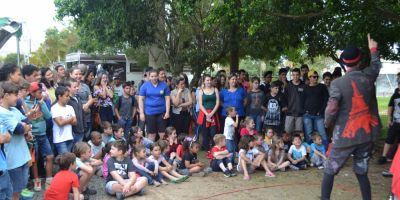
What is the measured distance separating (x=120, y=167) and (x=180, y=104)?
307 centimetres

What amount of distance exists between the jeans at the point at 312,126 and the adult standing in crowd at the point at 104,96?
12.3 ft

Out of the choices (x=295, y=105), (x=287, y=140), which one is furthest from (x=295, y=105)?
(x=287, y=140)

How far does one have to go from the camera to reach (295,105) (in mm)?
8281

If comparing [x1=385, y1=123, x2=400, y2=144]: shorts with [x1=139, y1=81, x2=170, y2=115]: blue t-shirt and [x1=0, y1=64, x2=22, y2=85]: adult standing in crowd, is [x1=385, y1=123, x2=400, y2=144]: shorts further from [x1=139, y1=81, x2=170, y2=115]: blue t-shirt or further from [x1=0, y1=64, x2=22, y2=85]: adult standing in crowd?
[x1=0, y1=64, x2=22, y2=85]: adult standing in crowd

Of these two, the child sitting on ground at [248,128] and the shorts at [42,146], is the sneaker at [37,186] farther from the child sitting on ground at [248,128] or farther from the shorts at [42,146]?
the child sitting on ground at [248,128]

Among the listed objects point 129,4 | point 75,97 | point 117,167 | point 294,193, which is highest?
point 129,4

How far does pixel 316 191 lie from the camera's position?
6.09 meters

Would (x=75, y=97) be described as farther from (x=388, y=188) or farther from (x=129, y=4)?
(x=129, y=4)

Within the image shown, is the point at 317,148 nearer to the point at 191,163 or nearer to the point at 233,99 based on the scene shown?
the point at 233,99

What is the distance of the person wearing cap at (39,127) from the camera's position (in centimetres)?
550

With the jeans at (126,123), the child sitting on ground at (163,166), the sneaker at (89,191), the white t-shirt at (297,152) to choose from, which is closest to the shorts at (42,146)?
the sneaker at (89,191)

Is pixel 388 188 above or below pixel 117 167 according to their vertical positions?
below

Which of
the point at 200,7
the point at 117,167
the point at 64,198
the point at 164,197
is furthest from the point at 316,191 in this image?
the point at 200,7

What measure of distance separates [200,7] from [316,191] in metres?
9.24
